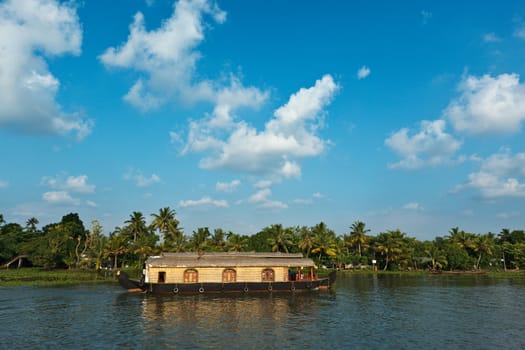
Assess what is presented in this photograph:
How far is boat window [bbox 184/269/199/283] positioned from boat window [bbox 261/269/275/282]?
5.81m

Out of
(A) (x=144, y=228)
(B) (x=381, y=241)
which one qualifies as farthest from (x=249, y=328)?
(B) (x=381, y=241)

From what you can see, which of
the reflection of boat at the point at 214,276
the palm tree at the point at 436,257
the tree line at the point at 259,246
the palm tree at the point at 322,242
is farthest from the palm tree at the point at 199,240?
the palm tree at the point at 436,257

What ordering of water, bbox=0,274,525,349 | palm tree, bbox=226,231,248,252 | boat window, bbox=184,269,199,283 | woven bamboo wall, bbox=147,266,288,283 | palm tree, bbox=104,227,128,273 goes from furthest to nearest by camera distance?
palm tree, bbox=226,231,248,252, palm tree, bbox=104,227,128,273, boat window, bbox=184,269,199,283, woven bamboo wall, bbox=147,266,288,283, water, bbox=0,274,525,349

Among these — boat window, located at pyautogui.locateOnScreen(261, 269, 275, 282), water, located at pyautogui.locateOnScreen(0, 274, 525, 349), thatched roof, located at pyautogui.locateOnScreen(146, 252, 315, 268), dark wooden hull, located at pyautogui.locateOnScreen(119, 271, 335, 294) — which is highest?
thatched roof, located at pyautogui.locateOnScreen(146, 252, 315, 268)

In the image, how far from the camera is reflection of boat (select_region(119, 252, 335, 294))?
105 feet

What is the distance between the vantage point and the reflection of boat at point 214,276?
3203 centimetres

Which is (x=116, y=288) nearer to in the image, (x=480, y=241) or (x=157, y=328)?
(x=157, y=328)

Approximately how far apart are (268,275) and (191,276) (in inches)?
268

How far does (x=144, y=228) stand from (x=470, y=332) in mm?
54762

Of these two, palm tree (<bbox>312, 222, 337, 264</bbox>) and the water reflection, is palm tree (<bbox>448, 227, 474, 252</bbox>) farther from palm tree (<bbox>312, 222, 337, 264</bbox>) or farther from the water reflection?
the water reflection

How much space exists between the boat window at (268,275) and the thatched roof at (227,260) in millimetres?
737

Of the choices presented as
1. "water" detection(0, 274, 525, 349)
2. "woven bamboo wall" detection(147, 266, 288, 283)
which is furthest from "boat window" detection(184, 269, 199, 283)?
"water" detection(0, 274, 525, 349)

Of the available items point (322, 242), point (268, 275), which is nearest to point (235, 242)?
point (322, 242)

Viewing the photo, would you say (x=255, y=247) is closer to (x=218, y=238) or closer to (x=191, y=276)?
(x=218, y=238)
